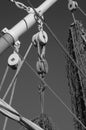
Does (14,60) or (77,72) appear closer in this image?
(14,60)

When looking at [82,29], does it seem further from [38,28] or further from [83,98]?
[38,28]

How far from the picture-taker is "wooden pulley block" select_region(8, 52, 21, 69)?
346cm

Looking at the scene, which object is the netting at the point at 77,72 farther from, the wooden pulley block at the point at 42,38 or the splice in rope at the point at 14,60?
the splice in rope at the point at 14,60

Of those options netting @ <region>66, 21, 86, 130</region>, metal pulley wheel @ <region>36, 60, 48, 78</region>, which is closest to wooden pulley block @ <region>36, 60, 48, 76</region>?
metal pulley wheel @ <region>36, 60, 48, 78</region>

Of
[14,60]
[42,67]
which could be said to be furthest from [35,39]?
[14,60]

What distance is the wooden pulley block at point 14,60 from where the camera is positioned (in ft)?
11.3

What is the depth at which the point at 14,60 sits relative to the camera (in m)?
3.51

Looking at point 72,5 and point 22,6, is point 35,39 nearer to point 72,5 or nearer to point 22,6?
point 22,6

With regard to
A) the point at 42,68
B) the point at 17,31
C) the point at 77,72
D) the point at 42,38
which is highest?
the point at 17,31

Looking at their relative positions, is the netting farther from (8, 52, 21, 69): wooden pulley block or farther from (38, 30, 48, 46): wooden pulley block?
(8, 52, 21, 69): wooden pulley block

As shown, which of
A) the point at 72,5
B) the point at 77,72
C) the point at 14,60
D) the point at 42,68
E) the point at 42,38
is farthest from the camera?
the point at 77,72

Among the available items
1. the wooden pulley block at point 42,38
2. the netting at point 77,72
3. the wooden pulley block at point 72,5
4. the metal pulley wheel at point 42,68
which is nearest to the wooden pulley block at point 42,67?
the metal pulley wheel at point 42,68

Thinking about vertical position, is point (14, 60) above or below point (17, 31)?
below

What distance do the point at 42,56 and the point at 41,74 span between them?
0.24m
